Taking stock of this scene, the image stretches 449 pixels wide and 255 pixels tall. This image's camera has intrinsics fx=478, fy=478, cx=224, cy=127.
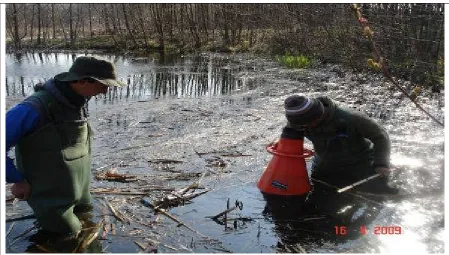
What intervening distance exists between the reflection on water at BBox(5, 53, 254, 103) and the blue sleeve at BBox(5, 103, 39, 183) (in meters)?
6.38

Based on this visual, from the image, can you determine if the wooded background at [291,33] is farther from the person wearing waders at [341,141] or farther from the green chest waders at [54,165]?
the green chest waders at [54,165]

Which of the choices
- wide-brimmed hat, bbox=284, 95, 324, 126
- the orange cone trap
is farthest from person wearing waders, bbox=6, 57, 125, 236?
the orange cone trap

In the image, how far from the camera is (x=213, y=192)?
4688 millimetres

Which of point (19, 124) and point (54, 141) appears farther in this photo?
point (54, 141)

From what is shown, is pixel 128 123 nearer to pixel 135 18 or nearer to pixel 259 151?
pixel 259 151

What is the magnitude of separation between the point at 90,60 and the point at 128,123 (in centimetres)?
438

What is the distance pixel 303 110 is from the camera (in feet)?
13.2

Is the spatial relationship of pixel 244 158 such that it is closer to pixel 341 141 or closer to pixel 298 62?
pixel 341 141

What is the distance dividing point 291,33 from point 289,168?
12.7m

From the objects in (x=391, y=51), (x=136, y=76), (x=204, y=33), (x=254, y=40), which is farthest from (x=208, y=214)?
(x=204, y=33)

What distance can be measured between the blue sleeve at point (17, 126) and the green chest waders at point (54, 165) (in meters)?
0.10

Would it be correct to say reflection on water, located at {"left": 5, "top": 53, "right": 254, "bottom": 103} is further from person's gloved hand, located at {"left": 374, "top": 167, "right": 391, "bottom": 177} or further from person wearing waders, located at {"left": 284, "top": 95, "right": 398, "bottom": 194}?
person's gloved hand, located at {"left": 374, "top": 167, "right": 391, "bottom": 177}

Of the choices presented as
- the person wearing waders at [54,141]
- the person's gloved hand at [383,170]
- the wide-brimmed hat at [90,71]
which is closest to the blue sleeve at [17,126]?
the person wearing waders at [54,141]

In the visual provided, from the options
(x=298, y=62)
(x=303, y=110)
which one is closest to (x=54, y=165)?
(x=303, y=110)
